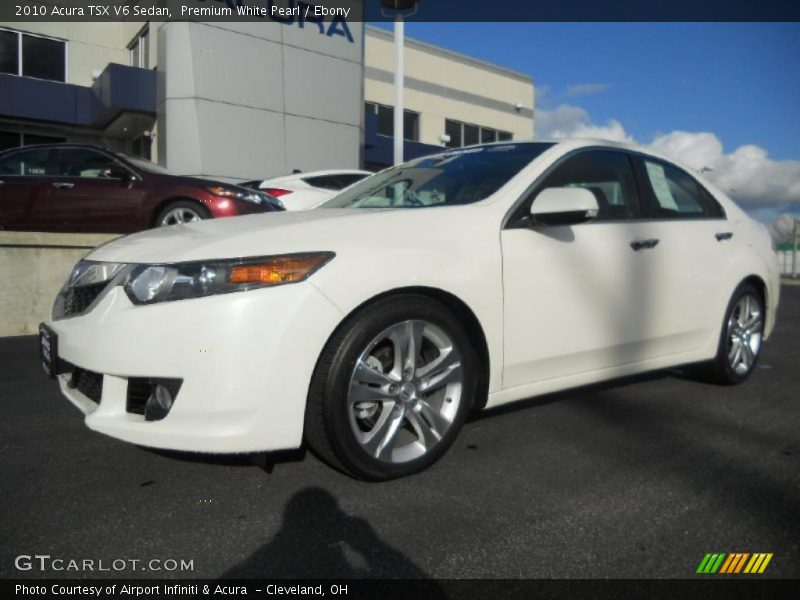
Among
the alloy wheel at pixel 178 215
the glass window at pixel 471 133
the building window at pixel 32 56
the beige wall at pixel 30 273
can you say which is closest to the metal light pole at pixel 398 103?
the alloy wheel at pixel 178 215

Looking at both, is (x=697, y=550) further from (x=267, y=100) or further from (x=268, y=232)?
(x=267, y=100)

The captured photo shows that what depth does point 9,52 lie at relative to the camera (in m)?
17.4

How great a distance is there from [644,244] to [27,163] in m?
6.59

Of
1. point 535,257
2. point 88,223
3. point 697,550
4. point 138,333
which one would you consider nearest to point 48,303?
point 88,223

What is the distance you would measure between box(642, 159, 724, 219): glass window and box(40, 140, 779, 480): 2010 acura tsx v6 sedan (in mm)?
34

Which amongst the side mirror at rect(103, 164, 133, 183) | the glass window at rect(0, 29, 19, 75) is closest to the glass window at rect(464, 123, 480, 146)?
the glass window at rect(0, 29, 19, 75)

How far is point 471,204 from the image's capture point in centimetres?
292

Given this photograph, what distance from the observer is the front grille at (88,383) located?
251cm

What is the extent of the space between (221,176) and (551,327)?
12.5 metres

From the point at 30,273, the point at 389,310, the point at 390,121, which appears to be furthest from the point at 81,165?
the point at 390,121

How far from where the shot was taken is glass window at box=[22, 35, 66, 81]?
57.8ft

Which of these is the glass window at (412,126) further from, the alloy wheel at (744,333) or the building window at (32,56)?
the alloy wheel at (744,333)

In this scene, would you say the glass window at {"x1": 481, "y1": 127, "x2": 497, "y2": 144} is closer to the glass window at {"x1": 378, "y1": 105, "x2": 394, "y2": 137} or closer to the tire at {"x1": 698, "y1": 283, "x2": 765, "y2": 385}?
the glass window at {"x1": 378, "y1": 105, "x2": 394, "y2": 137}

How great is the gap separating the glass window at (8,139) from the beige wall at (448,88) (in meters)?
10.6
